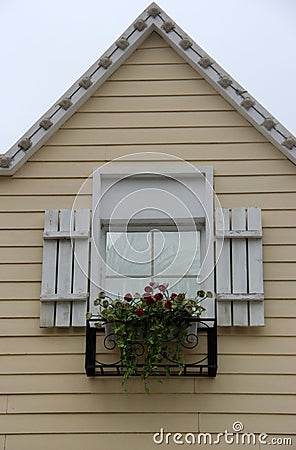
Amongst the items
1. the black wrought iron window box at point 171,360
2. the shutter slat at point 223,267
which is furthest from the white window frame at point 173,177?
the black wrought iron window box at point 171,360

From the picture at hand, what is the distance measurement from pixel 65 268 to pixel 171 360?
833 millimetres

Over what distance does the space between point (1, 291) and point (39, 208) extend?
22.2 inches

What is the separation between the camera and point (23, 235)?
5410 millimetres

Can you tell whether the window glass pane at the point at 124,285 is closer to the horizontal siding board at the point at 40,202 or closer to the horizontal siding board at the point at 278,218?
the horizontal siding board at the point at 40,202

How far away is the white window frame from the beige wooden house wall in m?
0.07

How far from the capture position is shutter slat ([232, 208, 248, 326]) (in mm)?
5137

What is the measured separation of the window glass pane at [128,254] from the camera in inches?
212

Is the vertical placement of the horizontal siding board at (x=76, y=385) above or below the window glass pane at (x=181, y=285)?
below

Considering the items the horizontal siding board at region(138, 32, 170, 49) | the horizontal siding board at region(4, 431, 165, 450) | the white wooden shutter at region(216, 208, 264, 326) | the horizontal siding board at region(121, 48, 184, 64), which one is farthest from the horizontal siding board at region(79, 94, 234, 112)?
the horizontal siding board at region(4, 431, 165, 450)

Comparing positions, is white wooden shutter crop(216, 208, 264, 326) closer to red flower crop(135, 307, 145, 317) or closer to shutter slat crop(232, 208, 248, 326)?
shutter slat crop(232, 208, 248, 326)

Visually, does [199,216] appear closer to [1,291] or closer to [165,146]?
[165,146]

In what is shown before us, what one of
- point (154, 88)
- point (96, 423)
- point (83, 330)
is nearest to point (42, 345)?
point (83, 330)

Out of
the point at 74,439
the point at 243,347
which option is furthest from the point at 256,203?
the point at 74,439

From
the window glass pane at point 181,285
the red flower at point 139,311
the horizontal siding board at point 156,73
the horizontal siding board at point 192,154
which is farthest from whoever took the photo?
the horizontal siding board at point 156,73
